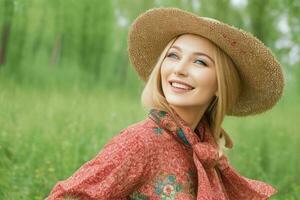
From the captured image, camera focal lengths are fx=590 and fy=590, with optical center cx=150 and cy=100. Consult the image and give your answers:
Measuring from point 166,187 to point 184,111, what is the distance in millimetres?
401

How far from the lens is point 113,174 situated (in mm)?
2166

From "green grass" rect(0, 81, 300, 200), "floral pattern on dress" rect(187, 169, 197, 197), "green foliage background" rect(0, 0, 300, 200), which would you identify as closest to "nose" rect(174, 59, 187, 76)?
"floral pattern on dress" rect(187, 169, 197, 197)

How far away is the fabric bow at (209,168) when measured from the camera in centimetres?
243

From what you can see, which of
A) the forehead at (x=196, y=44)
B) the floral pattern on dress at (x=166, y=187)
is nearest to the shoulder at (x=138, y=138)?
the floral pattern on dress at (x=166, y=187)

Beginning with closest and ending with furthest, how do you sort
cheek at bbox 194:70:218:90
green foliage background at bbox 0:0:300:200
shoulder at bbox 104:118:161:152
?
1. shoulder at bbox 104:118:161:152
2. cheek at bbox 194:70:218:90
3. green foliage background at bbox 0:0:300:200

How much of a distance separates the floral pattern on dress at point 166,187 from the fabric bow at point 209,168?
106 mm

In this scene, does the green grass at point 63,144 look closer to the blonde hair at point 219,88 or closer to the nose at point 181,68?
the blonde hair at point 219,88

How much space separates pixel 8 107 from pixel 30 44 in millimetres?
8414

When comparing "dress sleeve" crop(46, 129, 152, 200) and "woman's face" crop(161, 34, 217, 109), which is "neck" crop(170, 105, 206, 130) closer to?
"woman's face" crop(161, 34, 217, 109)

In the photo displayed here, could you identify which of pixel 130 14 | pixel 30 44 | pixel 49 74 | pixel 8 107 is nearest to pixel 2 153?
pixel 8 107

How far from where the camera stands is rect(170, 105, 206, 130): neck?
8.43 feet

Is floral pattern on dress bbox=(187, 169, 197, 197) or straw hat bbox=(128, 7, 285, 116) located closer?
floral pattern on dress bbox=(187, 169, 197, 197)

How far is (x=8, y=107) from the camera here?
15.7 ft

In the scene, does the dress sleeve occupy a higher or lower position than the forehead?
lower
